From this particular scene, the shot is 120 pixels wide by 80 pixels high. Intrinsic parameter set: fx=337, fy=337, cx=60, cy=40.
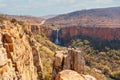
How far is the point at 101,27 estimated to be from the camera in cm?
12175

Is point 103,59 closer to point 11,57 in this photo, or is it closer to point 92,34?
point 92,34

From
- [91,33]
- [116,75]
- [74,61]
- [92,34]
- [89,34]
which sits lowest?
[116,75]

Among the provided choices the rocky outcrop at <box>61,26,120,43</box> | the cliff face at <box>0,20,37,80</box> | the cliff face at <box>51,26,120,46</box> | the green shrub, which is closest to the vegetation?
the green shrub

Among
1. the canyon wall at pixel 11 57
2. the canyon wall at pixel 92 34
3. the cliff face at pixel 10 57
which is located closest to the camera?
the cliff face at pixel 10 57

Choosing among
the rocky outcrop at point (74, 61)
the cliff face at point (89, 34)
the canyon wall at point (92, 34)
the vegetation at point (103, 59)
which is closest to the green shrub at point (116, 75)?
the vegetation at point (103, 59)

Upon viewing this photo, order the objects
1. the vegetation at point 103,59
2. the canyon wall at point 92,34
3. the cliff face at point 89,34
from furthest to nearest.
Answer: the cliff face at point 89,34, the canyon wall at point 92,34, the vegetation at point 103,59

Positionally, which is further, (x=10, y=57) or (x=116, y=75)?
(x=116, y=75)

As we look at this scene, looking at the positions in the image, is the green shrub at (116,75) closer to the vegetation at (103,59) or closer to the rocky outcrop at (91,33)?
the vegetation at (103,59)

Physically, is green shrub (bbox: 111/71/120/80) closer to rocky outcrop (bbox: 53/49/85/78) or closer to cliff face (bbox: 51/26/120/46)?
cliff face (bbox: 51/26/120/46)

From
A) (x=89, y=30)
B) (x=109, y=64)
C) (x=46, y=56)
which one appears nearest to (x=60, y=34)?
(x=89, y=30)

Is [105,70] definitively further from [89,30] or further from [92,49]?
[89,30]

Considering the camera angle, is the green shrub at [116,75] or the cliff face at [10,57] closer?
the cliff face at [10,57]

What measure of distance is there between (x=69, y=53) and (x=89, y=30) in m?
103

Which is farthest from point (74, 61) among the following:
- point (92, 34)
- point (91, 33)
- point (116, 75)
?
point (91, 33)
